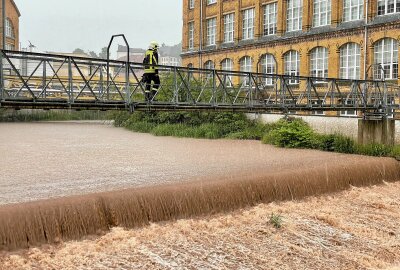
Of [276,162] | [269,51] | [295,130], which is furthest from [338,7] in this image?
[276,162]

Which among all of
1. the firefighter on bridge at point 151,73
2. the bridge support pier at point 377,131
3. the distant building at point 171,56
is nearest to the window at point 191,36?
the bridge support pier at point 377,131

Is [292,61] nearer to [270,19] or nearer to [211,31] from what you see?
[270,19]

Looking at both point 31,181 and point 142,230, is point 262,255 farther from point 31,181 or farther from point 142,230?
point 31,181

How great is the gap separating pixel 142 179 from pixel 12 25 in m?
39.6

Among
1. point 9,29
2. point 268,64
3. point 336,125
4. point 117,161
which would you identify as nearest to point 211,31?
point 268,64

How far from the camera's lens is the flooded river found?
12.9 meters

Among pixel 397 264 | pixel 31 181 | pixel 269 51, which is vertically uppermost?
pixel 269 51

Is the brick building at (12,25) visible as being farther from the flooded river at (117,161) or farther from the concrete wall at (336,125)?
the concrete wall at (336,125)

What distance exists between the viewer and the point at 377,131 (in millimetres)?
19984

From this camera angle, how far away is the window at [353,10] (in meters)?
27.7

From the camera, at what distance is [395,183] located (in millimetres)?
15992

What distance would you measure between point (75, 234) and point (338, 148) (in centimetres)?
1351

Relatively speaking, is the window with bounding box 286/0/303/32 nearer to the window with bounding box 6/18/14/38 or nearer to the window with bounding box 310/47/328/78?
the window with bounding box 310/47/328/78

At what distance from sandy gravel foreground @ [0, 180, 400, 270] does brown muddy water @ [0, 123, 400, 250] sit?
15.2 inches
